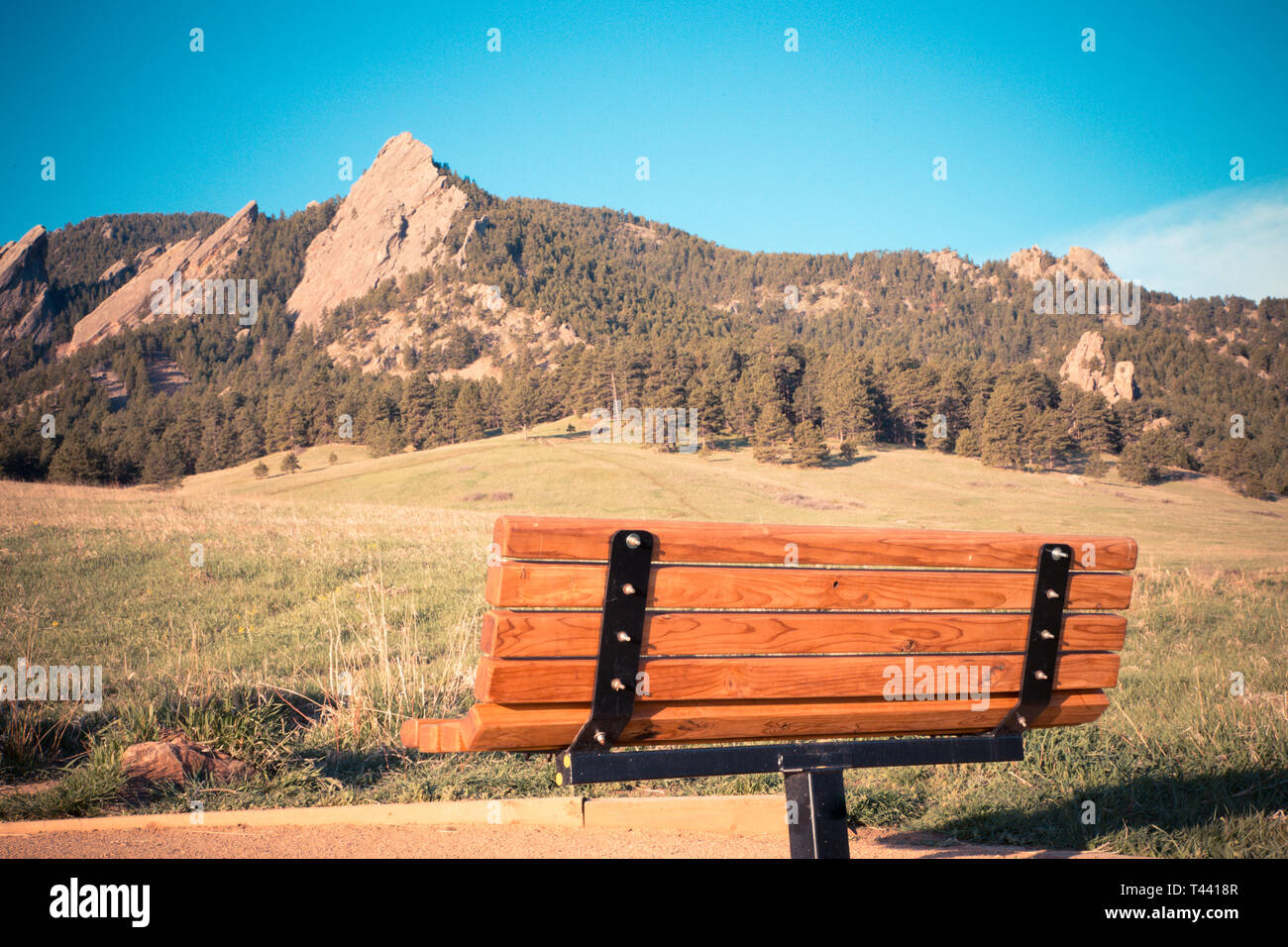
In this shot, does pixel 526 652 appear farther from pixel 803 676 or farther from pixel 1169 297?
pixel 1169 297

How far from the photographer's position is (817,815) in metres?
2.58

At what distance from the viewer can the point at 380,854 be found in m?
3.60

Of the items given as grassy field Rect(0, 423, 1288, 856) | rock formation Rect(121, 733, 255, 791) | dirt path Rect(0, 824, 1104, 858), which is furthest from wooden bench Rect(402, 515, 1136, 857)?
rock formation Rect(121, 733, 255, 791)

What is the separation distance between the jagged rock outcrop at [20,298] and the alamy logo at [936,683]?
23350 centimetres

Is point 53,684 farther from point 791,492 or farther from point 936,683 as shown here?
point 791,492

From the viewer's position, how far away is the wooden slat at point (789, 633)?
86.6 inches

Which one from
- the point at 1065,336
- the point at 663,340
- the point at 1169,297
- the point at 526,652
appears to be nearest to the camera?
the point at 526,652

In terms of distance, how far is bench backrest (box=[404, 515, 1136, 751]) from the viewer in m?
2.20

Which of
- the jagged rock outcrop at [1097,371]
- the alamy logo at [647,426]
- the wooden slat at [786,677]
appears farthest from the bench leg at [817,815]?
the jagged rock outcrop at [1097,371]

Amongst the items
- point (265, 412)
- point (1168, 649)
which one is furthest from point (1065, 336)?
point (1168, 649)

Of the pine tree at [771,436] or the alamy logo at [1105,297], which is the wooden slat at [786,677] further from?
the alamy logo at [1105,297]

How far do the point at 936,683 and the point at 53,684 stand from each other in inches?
296
